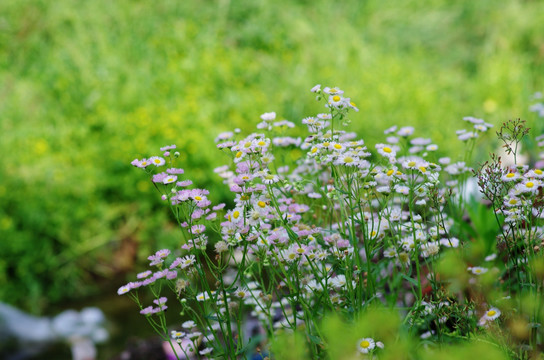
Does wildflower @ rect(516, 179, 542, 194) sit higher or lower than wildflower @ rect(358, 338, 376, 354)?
higher

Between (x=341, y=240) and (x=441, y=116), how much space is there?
4138 millimetres

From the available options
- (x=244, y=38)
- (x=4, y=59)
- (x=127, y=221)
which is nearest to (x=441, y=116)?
(x=244, y=38)

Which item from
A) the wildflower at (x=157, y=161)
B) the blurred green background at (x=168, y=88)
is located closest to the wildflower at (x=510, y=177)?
the wildflower at (x=157, y=161)

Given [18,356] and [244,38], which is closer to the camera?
[18,356]

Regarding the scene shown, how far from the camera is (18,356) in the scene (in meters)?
3.44

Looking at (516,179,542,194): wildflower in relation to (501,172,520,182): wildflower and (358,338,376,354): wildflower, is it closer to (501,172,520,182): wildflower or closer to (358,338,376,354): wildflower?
(501,172,520,182): wildflower

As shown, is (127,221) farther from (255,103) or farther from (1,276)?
(255,103)

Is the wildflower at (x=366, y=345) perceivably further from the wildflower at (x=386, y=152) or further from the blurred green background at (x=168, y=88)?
the blurred green background at (x=168, y=88)

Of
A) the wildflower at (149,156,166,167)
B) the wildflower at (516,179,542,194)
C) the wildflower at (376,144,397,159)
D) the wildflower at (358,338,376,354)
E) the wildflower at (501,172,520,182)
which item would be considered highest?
the wildflower at (149,156,166,167)

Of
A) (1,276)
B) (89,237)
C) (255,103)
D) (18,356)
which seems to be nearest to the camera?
(18,356)

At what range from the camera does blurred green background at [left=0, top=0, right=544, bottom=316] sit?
412 centimetres

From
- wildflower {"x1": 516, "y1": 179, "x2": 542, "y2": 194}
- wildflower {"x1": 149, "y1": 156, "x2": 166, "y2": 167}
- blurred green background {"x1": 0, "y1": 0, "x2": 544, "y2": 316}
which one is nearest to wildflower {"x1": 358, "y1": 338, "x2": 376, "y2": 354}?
wildflower {"x1": 516, "y1": 179, "x2": 542, "y2": 194}

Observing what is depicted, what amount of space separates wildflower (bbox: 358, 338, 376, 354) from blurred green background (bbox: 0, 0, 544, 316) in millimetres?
2980

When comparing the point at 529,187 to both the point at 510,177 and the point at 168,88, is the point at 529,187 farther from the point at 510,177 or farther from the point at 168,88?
the point at 168,88
